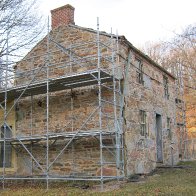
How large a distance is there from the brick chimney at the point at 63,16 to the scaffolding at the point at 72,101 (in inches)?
39.6

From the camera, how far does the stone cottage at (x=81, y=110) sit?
11.8 metres

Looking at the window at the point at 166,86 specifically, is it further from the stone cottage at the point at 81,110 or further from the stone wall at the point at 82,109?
the stone wall at the point at 82,109

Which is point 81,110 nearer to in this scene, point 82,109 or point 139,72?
point 82,109

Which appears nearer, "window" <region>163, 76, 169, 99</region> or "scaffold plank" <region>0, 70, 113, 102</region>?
"scaffold plank" <region>0, 70, 113, 102</region>

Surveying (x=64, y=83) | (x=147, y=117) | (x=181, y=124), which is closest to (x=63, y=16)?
(x=64, y=83)

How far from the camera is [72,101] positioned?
42.8 feet

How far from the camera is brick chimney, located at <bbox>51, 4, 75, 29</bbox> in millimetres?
14555

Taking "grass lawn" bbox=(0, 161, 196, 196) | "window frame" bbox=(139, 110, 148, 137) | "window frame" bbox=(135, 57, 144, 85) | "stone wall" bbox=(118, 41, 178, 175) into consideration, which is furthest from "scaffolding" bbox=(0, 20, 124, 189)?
"window frame" bbox=(139, 110, 148, 137)

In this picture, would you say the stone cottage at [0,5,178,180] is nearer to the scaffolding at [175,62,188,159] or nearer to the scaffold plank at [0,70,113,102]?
the scaffold plank at [0,70,113,102]

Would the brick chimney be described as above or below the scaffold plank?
above

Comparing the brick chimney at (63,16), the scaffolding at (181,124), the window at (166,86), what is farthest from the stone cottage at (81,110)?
the scaffolding at (181,124)

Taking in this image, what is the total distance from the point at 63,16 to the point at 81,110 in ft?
15.8

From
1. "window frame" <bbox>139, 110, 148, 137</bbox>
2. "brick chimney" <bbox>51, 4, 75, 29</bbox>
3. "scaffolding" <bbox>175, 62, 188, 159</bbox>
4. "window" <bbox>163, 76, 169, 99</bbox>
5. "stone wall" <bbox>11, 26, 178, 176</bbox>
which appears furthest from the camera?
"scaffolding" <bbox>175, 62, 188, 159</bbox>

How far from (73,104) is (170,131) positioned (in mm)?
7461
